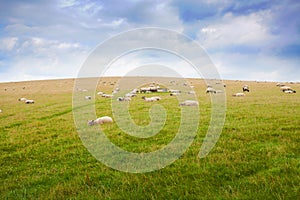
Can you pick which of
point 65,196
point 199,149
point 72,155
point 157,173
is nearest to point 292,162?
point 199,149

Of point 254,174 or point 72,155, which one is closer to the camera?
A: point 254,174

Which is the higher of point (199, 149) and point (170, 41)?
point (170, 41)

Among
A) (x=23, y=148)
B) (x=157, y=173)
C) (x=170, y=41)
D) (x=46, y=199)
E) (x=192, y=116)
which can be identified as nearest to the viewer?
(x=46, y=199)

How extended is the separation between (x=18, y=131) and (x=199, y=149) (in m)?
10.7

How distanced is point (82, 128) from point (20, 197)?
7.76 metres

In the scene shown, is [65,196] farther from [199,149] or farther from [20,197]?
[199,149]

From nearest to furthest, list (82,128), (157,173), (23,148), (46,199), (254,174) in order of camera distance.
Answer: (46,199), (254,174), (157,173), (23,148), (82,128)

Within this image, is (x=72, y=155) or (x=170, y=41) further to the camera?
(x=170, y=41)

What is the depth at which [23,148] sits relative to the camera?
11688 millimetres

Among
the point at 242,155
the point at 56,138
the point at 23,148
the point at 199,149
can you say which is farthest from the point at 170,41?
the point at 23,148

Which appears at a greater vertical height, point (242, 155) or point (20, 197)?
point (242, 155)

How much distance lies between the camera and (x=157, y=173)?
8172mm

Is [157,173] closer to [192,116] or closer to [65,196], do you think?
[65,196]

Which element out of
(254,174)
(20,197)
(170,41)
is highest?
(170,41)
